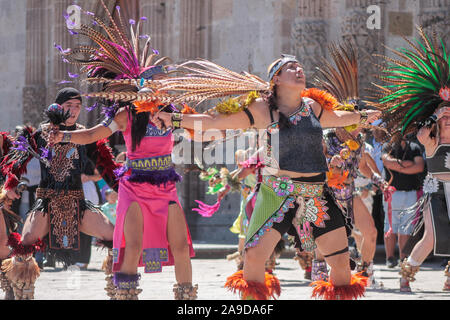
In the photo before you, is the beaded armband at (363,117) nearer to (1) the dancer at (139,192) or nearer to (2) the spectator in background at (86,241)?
(1) the dancer at (139,192)

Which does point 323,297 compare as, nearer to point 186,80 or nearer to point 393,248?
point 186,80

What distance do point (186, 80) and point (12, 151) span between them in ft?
8.53

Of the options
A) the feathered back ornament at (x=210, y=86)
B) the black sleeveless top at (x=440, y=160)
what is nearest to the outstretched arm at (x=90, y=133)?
the feathered back ornament at (x=210, y=86)

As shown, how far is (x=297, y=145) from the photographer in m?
6.81

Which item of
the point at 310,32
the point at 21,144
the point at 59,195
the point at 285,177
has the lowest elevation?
the point at 59,195

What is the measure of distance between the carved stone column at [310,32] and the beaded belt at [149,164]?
7673 mm

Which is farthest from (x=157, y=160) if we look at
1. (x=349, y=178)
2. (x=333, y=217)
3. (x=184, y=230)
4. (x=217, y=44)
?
(x=217, y=44)

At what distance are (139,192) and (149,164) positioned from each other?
0.90ft

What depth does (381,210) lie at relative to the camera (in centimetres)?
1503

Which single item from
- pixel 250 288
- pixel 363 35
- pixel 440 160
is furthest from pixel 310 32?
pixel 250 288

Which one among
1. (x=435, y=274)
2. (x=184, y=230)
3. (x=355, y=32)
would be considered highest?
(x=355, y=32)

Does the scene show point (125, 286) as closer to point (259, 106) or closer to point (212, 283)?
point (259, 106)

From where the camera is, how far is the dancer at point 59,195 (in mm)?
8094

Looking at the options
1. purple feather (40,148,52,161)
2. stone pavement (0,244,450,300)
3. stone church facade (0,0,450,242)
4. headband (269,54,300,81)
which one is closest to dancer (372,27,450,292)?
stone pavement (0,244,450,300)
